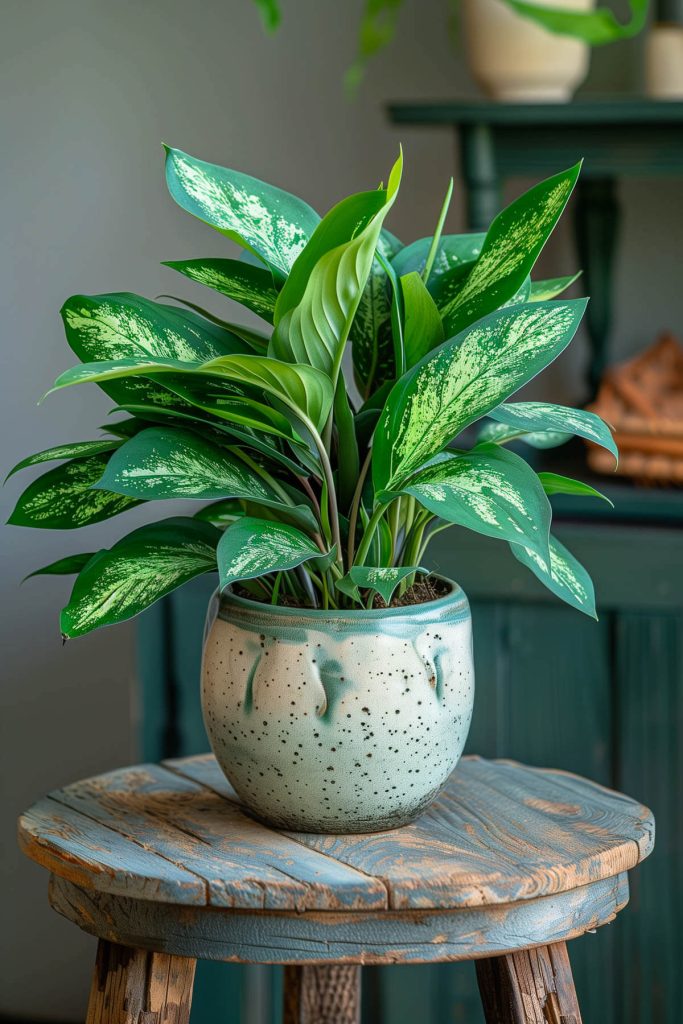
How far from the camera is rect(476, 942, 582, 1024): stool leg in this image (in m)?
0.83

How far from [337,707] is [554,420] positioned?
0.71ft

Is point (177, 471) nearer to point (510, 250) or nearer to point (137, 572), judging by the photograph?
point (137, 572)

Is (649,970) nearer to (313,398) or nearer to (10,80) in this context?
A: (313,398)

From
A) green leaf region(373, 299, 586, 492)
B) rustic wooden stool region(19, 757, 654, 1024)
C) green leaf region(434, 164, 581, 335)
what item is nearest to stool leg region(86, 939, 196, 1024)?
rustic wooden stool region(19, 757, 654, 1024)

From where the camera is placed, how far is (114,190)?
1.80 metres

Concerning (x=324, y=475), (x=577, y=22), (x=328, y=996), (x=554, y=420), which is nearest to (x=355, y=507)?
(x=324, y=475)

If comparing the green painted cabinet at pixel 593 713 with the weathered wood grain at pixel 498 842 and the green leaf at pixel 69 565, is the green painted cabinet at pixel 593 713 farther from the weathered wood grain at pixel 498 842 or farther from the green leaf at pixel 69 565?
the green leaf at pixel 69 565

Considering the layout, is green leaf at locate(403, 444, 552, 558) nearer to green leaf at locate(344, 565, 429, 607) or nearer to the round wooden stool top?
green leaf at locate(344, 565, 429, 607)

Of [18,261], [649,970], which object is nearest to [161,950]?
[649,970]

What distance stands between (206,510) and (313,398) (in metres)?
0.23

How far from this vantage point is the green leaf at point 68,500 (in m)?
Result: 0.82

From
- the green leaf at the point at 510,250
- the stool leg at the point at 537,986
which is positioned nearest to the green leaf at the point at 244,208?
the green leaf at the point at 510,250

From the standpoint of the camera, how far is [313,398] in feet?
2.46

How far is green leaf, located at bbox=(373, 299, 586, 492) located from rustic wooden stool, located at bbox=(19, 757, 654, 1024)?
0.23 meters
